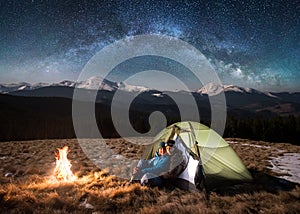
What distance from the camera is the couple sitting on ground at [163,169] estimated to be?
6.68m

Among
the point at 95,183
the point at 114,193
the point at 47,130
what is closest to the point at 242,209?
the point at 114,193

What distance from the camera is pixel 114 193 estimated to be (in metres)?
5.82

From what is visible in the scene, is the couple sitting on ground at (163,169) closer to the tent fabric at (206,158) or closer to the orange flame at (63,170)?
the tent fabric at (206,158)

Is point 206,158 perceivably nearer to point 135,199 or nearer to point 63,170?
point 135,199

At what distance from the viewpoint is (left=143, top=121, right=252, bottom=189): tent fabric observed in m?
6.73

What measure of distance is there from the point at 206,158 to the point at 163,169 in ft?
5.31

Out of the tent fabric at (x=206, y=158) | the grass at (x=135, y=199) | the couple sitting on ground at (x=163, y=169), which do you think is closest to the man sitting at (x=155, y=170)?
the couple sitting on ground at (x=163, y=169)

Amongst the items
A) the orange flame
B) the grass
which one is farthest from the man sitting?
the orange flame

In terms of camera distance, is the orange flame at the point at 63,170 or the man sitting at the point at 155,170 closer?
the man sitting at the point at 155,170

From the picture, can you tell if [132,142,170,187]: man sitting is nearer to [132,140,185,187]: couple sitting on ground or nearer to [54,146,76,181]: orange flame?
[132,140,185,187]: couple sitting on ground

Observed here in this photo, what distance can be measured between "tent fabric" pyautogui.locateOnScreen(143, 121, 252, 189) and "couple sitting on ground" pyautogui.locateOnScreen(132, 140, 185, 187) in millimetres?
318

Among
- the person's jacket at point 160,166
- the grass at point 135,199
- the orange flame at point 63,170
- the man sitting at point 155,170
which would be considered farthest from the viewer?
the orange flame at point 63,170

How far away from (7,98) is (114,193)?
179 meters

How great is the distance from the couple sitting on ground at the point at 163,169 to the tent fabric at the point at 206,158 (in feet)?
1.04
